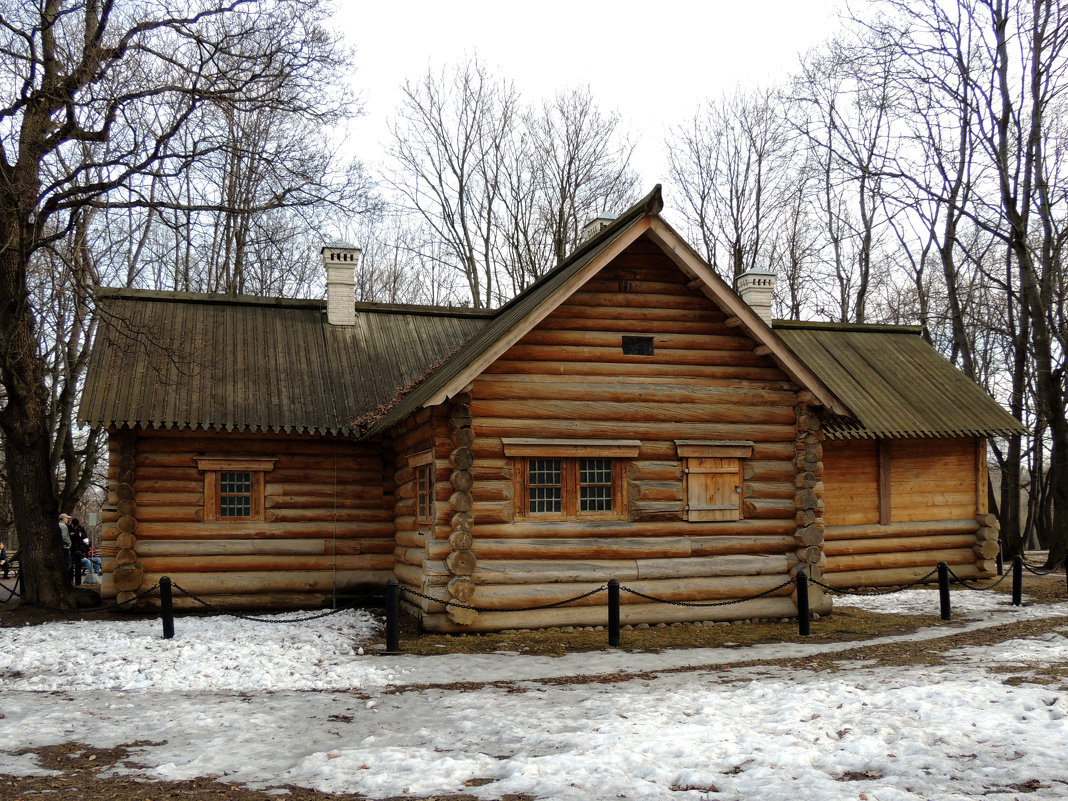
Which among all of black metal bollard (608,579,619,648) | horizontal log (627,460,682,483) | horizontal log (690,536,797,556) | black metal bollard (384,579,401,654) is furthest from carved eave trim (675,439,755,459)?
black metal bollard (384,579,401,654)

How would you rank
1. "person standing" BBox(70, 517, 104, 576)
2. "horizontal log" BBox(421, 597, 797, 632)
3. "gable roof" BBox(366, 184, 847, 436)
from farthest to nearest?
1. "person standing" BBox(70, 517, 104, 576)
2. "horizontal log" BBox(421, 597, 797, 632)
3. "gable roof" BBox(366, 184, 847, 436)

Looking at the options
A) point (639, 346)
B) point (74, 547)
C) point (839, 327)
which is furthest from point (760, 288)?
point (74, 547)

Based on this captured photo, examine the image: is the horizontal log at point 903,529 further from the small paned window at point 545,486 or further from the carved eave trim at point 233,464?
the carved eave trim at point 233,464

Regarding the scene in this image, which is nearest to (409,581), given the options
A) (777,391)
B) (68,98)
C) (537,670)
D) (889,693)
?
(537,670)

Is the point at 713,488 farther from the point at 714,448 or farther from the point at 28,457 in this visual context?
the point at 28,457

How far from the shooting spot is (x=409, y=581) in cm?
1636

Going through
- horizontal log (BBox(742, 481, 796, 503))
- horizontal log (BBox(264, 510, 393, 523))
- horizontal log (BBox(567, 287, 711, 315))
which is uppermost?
horizontal log (BBox(567, 287, 711, 315))

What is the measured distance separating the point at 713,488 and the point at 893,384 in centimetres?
872

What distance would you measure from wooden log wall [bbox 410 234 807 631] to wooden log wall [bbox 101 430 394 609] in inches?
105

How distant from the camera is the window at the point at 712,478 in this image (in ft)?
51.2

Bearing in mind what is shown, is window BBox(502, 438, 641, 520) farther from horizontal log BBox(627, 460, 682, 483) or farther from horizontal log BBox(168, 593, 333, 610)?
horizontal log BBox(168, 593, 333, 610)

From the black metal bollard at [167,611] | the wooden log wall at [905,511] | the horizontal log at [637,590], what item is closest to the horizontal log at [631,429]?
the horizontal log at [637,590]

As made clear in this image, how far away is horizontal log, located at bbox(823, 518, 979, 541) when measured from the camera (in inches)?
800

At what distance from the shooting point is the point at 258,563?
57.1ft
